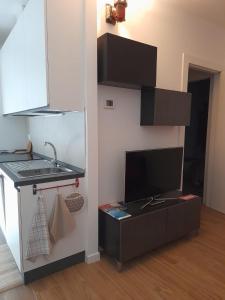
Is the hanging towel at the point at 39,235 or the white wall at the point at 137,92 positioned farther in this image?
the white wall at the point at 137,92

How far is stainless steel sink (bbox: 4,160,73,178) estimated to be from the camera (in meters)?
2.19

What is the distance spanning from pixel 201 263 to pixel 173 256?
27 centimetres

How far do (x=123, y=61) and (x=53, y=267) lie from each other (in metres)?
1.94

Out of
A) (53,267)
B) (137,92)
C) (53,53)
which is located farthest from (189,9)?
(53,267)

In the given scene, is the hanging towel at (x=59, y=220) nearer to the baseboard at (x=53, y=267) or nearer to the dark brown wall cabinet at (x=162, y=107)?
the baseboard at (x=53, y=267)

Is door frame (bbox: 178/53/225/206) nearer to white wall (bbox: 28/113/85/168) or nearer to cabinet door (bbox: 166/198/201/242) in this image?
cabinet door (bbox: 166/198/201/242)

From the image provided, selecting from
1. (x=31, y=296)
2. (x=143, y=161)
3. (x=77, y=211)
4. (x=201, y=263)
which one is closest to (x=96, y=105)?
(x=143, y=161)

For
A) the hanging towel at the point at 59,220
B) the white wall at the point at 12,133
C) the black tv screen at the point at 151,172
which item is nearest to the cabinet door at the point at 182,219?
the black tv screen at the point at 151,172

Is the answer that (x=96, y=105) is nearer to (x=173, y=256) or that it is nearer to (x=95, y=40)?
(x=95, y=40)

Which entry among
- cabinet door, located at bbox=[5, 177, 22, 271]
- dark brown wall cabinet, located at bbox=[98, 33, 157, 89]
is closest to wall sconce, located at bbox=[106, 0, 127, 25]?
dark brown wall cabinet, located at bbox=[98, 33, 157, 89]

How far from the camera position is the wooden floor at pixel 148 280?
1.76 m

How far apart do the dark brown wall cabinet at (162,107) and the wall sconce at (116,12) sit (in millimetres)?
702

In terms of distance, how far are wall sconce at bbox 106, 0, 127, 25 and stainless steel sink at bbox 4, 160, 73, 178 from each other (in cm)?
147

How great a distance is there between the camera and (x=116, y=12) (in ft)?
6.59
